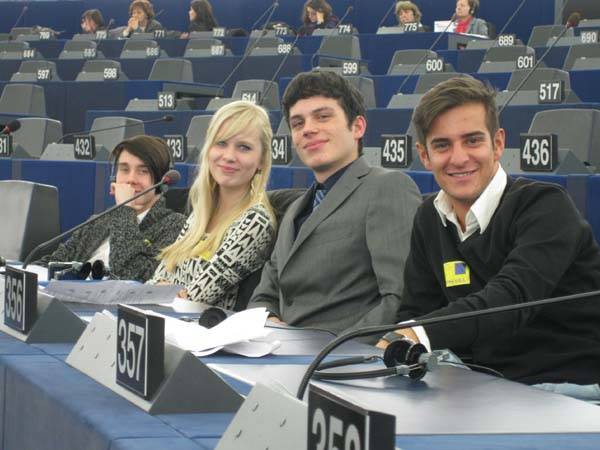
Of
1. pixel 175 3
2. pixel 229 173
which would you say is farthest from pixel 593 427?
pixel 175 3

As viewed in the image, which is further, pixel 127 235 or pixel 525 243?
pixel 127 235

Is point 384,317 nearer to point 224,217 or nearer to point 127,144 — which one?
point 224,217

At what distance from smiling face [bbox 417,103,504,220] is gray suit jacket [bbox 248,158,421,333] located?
390 millimetres

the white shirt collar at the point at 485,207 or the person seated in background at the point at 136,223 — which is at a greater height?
the white shirt collar at the point at 485,207

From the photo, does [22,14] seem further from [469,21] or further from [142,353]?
[142,353]

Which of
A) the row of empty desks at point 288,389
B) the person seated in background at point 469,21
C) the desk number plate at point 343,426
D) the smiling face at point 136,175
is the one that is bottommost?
the row of empty desks at point 288,389

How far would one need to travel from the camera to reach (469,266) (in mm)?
2166

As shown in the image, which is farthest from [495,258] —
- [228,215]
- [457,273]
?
[228,215]

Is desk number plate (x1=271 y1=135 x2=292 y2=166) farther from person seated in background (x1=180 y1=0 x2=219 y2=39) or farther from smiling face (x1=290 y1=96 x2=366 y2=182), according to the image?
person seated in background (x1=180 y1=0 x2=219 y2=39)

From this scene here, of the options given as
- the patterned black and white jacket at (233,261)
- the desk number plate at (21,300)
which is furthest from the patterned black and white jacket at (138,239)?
the desk number plate at (21,300)

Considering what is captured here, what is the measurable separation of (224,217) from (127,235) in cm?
42

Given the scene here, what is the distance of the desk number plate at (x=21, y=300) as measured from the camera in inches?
76.4

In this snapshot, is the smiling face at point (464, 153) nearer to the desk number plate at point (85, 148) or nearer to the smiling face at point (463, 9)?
the desk number plate at point (85, 148)

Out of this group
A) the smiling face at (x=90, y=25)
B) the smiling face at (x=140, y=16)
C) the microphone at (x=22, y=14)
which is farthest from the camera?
the microphone at (x=22, y=14)
